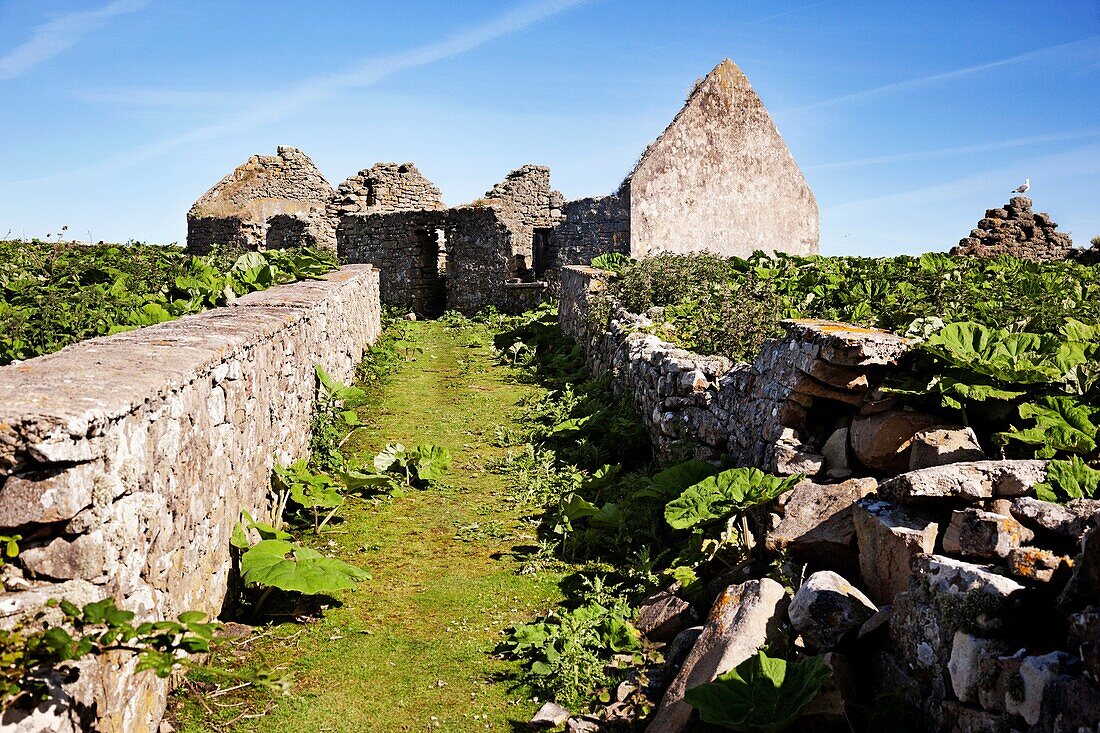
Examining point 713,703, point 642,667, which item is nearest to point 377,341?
point 642,667

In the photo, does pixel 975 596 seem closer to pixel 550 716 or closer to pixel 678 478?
pixel 550 716

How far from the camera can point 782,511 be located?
502cm

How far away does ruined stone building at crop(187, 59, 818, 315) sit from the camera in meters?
18.1

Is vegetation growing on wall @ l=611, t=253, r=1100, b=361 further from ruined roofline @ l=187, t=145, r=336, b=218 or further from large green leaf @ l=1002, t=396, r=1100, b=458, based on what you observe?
ruined roofline @ l=187, t=145, r=336, b=218

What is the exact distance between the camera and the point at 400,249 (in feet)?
70.4

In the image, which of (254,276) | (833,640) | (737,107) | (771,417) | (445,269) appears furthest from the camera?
(445,269)

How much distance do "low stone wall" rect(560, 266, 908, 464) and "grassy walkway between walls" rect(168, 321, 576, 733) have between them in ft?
5.14

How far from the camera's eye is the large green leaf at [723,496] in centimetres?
491

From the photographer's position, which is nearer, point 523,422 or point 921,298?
point 921,298

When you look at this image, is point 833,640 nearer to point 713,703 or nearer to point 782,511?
point 713,703

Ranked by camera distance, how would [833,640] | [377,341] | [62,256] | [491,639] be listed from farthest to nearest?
[377,341]
[62,256]
[491,639]
[833,640]

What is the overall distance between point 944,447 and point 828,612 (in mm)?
1152

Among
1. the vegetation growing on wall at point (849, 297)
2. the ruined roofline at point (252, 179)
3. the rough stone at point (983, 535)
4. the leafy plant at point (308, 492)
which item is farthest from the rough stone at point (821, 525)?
the ruined roofline at point (252, 179)

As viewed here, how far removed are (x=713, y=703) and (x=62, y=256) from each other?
8.75 m
